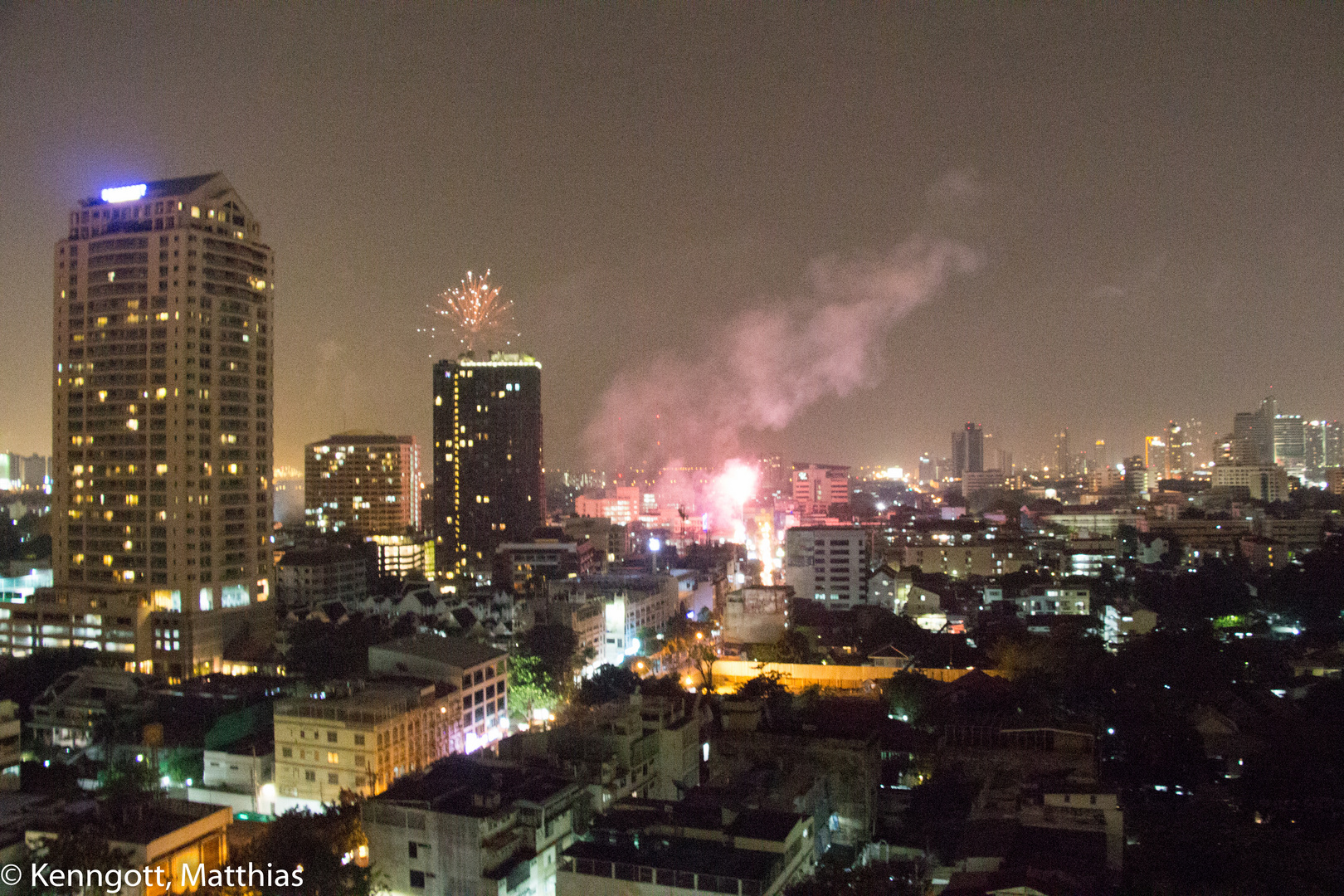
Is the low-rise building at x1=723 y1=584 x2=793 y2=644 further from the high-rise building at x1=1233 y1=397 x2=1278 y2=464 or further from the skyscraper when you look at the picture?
the skyscraper

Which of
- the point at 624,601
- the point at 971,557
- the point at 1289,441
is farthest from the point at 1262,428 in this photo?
the point at 624,601

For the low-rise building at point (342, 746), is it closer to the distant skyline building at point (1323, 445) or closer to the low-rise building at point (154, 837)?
the low-rise building at point (154, 837)

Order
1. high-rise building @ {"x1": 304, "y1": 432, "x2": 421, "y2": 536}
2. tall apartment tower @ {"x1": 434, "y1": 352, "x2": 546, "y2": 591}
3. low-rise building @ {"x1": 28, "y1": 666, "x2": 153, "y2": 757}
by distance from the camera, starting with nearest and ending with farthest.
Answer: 1. low-rise building @ {"x1": 28, "y1": 666, "x2": 153, "y2": 757}
2. tall apartment tower @ {"x1": 434, "y1": 352, "x2": 546, "y2": 591}
3. high-rise building @ {"x1": 304, "y1": 432, "x2": 421, "y2": 536}

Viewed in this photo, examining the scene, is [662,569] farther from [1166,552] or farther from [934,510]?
[934,510]

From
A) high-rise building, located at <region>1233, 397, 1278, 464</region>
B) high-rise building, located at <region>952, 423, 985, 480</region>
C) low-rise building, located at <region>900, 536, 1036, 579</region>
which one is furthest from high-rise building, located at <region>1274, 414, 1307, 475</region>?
low-rise building, located at <region>900, 536, 1036, 579</region>

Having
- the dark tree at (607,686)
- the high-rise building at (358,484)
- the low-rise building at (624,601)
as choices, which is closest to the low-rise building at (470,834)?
the dark tree at (607,686)
